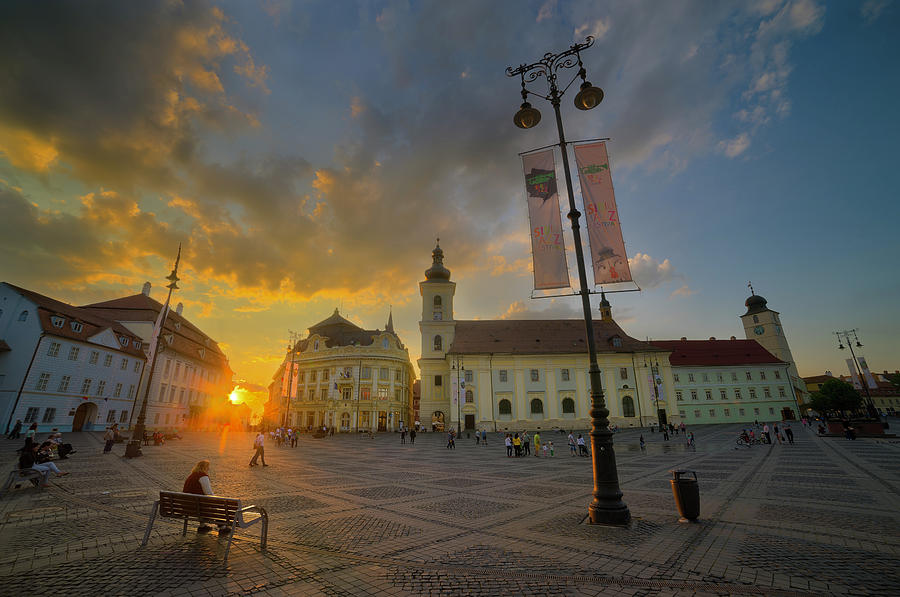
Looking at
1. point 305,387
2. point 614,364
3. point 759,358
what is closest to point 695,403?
point 759,358

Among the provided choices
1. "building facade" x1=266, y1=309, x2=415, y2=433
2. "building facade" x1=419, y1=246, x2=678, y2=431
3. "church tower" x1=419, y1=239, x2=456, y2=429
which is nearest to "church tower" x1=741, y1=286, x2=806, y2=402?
"building facade" x1=419, y1=246, x2=678, y2=431

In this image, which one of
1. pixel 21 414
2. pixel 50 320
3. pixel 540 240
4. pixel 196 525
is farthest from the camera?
pixel 50 320

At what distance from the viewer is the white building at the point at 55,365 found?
2839 centimetres

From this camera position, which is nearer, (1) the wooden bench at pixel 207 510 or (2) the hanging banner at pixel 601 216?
(1) the wooden bench at pixel 207 510

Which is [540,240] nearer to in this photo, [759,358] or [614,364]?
[614,364]

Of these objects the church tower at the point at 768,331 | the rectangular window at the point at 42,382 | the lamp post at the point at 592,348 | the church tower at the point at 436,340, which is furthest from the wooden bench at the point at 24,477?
the church tower at the point at 768,331

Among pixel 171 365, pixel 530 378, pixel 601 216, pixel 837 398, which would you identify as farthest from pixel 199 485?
pixel 837 398

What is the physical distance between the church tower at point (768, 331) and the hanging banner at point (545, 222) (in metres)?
85.6

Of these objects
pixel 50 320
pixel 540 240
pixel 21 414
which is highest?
pixel 50 320

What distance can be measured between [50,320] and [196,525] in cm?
3613

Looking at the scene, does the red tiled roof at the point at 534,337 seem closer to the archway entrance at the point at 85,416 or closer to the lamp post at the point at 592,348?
the archway entrance at the point at 85,416

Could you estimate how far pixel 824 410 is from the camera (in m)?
59.7

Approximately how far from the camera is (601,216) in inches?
365

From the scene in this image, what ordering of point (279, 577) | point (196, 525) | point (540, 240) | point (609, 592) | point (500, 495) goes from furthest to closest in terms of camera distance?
point (500, 495) → point (540, 240) → point (196, 525) → point (279, 577) → point (609, 592)
